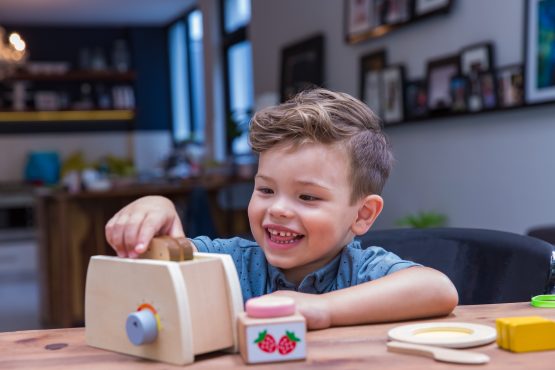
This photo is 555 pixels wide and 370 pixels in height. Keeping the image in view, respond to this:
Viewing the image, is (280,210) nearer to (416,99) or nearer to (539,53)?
(539,53)

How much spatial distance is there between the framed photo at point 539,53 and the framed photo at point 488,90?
22 cm

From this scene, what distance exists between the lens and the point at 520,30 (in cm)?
329

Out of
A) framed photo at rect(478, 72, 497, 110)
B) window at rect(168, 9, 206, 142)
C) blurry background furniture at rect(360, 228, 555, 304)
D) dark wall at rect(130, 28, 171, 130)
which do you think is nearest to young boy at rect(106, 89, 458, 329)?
blurry background furniture at rect(360, 228, 555, 304)

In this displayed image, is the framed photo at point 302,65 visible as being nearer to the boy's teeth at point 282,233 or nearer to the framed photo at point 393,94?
the framed photo at point 393,94

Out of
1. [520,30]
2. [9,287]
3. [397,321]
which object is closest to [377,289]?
[397,321]

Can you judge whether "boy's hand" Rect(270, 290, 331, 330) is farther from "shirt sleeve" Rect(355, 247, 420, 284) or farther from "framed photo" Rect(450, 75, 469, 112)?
"framed photo" Rect(450, 75, 469, 112)

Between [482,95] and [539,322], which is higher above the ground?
[482,95]

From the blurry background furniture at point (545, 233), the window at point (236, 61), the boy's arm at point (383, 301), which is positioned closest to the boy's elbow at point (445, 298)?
the boy's arm at point (383, 301)

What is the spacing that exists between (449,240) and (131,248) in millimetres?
916

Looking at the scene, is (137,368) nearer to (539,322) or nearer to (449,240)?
(539,322)

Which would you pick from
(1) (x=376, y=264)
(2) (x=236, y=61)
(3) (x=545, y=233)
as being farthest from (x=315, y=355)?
(2) (x=236, y=61)

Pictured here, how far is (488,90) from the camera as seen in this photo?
3.47 m

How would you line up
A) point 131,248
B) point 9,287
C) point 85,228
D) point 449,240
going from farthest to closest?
point 9,287, point 85,228, point 449,240, point 131,248

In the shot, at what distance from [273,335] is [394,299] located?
0.25 metres
